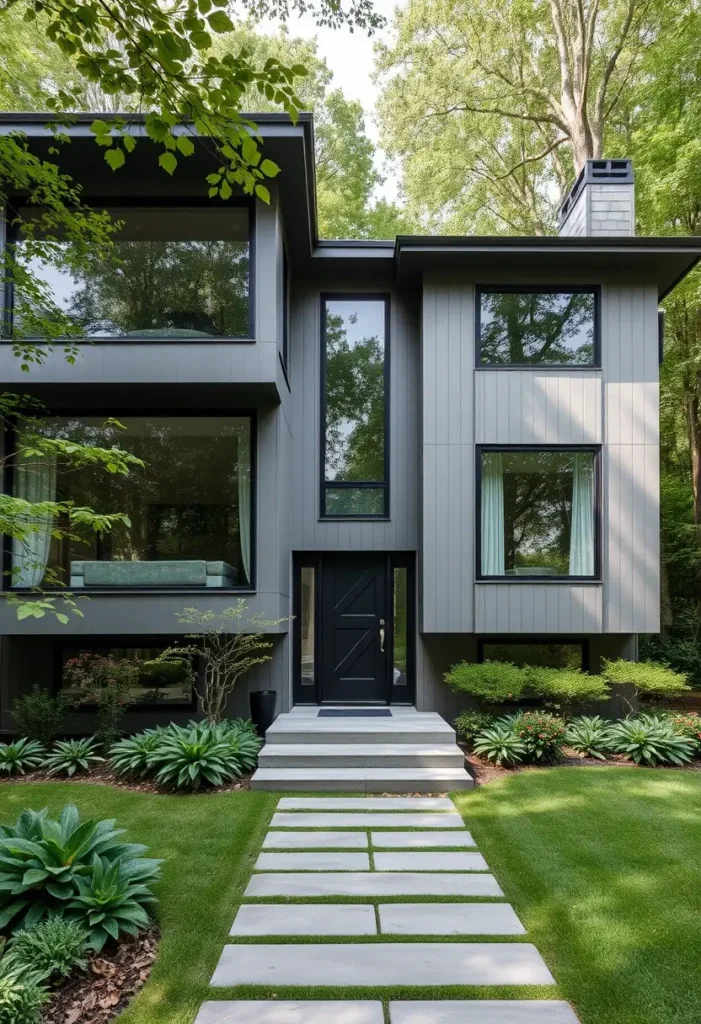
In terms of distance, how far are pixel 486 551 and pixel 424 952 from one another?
567 centimetres

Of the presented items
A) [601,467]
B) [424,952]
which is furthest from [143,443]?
[424,952]

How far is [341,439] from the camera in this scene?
381 inches

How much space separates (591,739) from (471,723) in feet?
4.14

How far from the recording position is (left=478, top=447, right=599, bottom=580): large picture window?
880cm

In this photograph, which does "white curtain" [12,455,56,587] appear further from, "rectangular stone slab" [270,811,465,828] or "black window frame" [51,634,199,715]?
"rectangular stone slab" [270,811,465,828]

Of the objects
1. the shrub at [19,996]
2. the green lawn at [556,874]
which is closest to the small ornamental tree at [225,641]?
the green lawn at [556,874]

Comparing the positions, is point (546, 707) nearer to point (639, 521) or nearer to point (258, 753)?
point (639, 521)

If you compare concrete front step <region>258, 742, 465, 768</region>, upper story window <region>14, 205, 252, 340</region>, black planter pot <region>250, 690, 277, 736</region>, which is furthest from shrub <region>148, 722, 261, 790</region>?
upper story window <region>14, 205, 252, 340</region>

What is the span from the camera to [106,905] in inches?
143

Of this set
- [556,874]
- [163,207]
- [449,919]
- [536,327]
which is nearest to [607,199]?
[536,327]

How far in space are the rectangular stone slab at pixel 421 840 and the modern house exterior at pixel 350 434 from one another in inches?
127

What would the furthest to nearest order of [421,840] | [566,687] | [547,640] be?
[547,640]
[566,687]
[421,840]

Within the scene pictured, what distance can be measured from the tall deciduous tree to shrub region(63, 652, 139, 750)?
12697 millimetres

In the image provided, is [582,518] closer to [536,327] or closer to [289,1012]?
[536,327]
